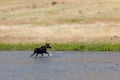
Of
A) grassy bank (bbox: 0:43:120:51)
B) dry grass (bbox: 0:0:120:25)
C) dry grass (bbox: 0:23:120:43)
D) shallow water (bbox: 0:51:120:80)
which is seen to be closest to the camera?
shallow water (bbox: 0:51:120:80)

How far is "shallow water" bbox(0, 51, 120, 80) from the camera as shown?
1193 inches

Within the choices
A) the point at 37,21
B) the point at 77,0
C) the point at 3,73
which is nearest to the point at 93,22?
the point at 37,21

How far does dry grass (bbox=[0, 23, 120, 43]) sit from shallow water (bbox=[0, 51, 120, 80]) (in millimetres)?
7546

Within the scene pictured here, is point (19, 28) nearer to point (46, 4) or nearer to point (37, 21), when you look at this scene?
point (37, 21)

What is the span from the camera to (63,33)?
172 feet

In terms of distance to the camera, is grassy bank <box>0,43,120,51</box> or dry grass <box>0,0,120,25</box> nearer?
grassy bank <box>0,43,120,51</box>

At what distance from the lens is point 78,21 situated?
57.3 meters

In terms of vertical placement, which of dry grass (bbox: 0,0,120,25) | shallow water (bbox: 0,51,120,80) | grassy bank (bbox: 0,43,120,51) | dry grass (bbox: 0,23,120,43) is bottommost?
shallow water (bbox: 0,51,120,80)

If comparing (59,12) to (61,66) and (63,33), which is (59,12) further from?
(61,66)

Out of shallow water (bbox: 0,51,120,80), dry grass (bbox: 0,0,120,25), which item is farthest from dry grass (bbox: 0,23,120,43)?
shallow water (bbox: 0,51,120,80)

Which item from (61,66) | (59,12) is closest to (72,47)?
(61,66)

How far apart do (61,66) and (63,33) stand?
18019 millimetres

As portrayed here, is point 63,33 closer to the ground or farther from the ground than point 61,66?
farther from the ground

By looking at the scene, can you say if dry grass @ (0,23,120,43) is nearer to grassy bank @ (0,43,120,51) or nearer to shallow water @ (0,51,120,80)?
grassy bank @ (0,43,120,51)
